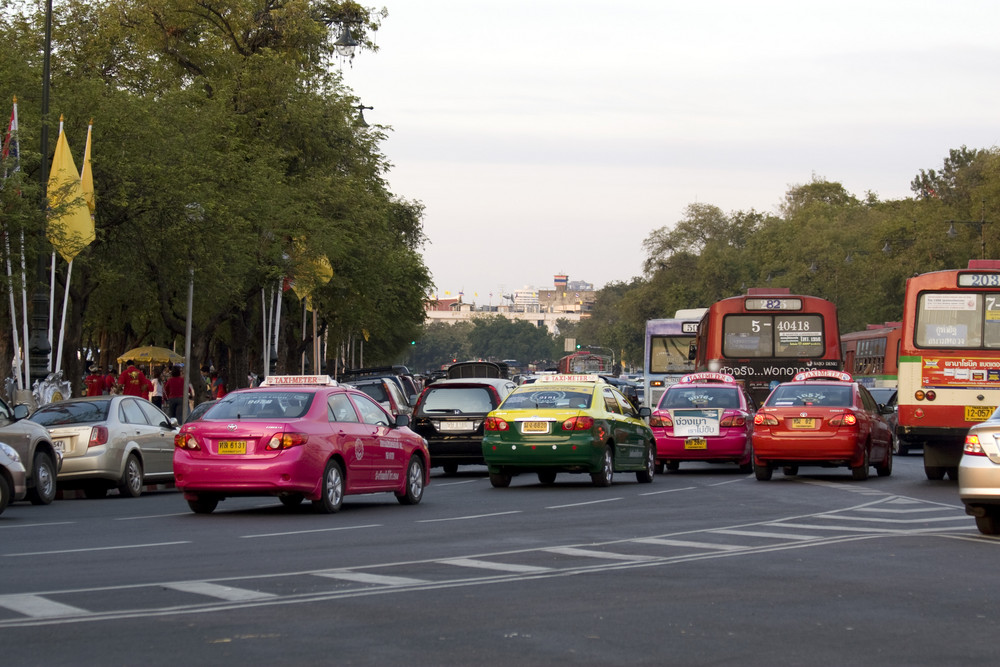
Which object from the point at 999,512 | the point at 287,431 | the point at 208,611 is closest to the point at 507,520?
the point at 287,431

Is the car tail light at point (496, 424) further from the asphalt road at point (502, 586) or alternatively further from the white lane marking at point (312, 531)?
the white lane marking at point (312, 531)

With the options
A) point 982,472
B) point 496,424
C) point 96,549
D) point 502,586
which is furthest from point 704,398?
point 502,586

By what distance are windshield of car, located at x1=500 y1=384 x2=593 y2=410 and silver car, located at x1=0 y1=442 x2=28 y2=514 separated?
760cm

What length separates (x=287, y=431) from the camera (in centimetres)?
1747

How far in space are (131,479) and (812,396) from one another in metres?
10.5

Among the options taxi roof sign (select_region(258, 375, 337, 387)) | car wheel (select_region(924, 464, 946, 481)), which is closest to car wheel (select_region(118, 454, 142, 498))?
taxi roof sign (select_region(258, 375, 337, 387))

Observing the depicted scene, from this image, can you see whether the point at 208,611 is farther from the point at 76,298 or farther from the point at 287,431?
the point at 76,298

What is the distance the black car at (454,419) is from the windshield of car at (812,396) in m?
4.85

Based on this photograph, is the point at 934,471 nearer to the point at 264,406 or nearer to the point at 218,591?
the point at 264,406

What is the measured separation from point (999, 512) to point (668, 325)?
113 ft

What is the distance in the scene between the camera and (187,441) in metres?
17.8

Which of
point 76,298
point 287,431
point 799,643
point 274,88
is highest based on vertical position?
point 274,88

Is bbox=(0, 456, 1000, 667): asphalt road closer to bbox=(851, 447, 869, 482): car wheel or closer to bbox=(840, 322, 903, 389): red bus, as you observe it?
bbox=(851, 447, 869, 482): car wheel

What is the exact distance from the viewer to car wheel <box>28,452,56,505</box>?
20.2 meters
